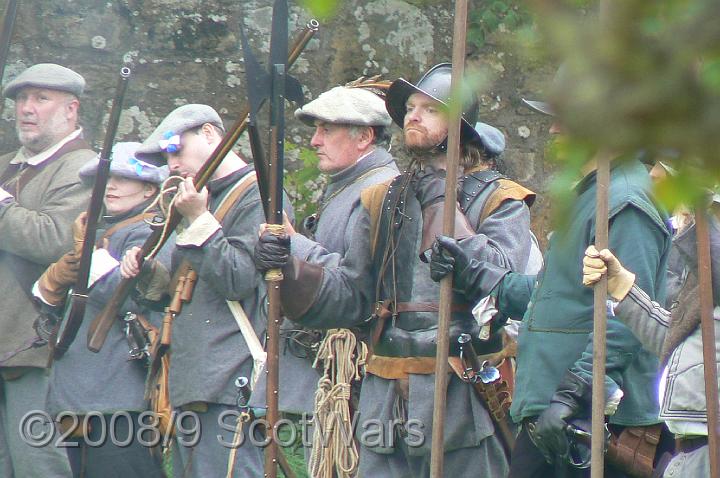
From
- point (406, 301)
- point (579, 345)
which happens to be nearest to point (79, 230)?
point (406, 301)

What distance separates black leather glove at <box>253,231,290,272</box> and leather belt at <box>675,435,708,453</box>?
1463mm

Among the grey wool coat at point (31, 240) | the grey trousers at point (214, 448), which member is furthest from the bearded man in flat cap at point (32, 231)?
the grey trousers at point (214, 448)

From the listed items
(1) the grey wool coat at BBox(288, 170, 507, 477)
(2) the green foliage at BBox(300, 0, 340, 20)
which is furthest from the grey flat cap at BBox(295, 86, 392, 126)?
(2) the green foliage at BBox(300, 0, 340, 20)

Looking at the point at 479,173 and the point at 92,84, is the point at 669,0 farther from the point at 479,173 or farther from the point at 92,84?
the point at 92,84

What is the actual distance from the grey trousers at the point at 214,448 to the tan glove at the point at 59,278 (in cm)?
77

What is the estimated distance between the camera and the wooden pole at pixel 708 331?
3.39m

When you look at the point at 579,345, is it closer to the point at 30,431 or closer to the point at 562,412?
the point at 562,412

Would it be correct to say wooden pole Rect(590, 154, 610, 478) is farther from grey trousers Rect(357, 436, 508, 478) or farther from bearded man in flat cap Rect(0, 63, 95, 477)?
bearded man in flat cap Rect(0, 63, 95, 477)

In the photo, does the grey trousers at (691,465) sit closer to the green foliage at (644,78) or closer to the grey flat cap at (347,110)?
the grey flat cap at (347,110)

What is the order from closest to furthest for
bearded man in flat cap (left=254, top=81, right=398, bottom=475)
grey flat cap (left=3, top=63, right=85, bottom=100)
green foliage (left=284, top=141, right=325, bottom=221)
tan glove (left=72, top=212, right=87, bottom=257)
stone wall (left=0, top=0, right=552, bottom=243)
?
bearded man in flat cap (left=254, top=81, right=398, bottom=475)
tan glove (left=72, top=212, right=87, bottom=257)
grey flat cap (left=3, top=63, right=85, bottom=100)
green foliage (left=284, top=141, right=325, bottom=221)
stone wall (left=0, top=0, right=552, bottom=243)

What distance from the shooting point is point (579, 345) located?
3834 mm

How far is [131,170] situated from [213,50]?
5.94 ft

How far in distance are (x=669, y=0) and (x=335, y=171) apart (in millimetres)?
4067

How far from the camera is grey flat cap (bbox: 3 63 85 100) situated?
576cm
